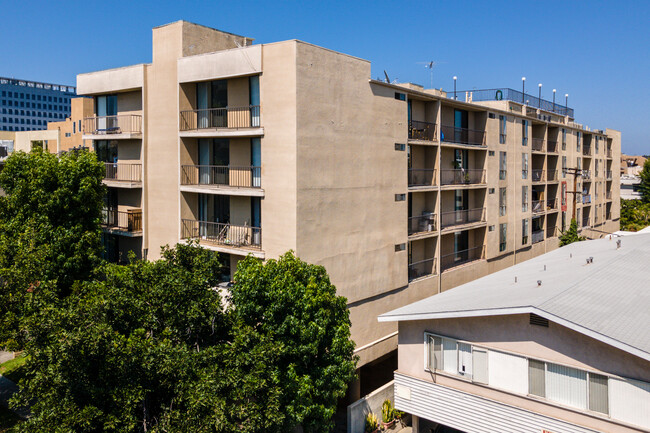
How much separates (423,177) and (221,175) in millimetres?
12744

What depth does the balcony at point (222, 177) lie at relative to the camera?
81.5ft

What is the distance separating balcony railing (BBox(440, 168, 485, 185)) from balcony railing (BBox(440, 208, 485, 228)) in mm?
1938

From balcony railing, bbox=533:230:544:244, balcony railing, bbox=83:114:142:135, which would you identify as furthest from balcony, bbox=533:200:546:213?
balcony railing, bbox=83:114:142:135

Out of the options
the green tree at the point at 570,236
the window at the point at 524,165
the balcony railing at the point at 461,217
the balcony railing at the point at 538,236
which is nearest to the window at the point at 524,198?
the window at the point at 524,165

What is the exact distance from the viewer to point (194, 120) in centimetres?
2723

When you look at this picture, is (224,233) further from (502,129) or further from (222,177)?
(502,129)

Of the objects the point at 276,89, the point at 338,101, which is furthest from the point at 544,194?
the point at 276,89

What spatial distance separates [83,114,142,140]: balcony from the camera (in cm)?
3003

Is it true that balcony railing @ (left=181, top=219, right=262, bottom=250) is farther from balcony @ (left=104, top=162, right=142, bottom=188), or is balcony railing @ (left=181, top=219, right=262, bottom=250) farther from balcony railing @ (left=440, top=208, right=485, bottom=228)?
balcony railing @ (left=440, top=208, right=485, bottom=228)

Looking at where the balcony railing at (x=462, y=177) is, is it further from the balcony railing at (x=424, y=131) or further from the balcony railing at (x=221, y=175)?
the balcony railing at (x=221, y=175)

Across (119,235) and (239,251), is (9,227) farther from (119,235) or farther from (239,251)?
(239,251)

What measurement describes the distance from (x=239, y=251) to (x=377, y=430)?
9849 mm

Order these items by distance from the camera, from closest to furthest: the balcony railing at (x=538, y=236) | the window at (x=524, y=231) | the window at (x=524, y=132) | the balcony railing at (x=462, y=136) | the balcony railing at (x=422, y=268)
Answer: the balcony railing at (x=422, y=268)
the balcony railing at (x=462, y=136)
the window at (x=524, y=132)
the window at (x=524, y=231)
the balcony railing at (x=538, y=236)

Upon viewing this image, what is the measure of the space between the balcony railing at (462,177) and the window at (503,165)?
2.50m
